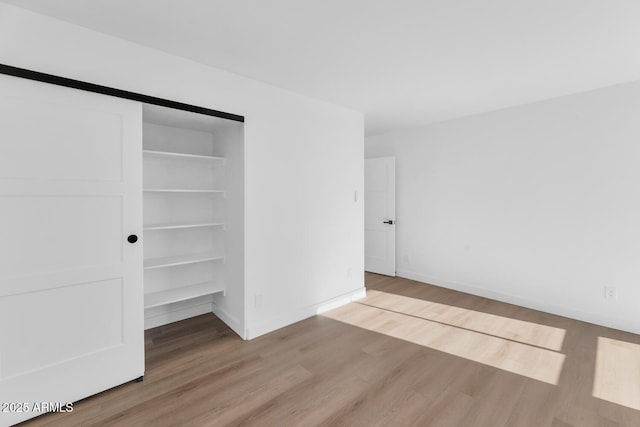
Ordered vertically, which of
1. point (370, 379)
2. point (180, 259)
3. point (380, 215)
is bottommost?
point (370, 379)

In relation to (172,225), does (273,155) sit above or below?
above

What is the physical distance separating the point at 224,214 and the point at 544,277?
385cm

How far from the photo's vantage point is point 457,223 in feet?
13.8

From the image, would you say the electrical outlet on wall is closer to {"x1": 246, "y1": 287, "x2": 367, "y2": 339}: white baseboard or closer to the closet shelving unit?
{"x1": 246, "y1": 287, "x2": 367, "y2": 339}: white baseboard

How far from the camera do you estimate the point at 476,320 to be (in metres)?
3.12

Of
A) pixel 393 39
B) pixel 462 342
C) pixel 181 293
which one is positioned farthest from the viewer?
pixel 181 293

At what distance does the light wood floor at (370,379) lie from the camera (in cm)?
175

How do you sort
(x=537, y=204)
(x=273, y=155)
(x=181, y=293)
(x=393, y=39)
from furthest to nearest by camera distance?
1. (x=537, y=204)
2. (x=273, y=155)
3. (x=181, y=293)
4. (x=393, y=39)

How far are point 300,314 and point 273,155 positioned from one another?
5.81ft

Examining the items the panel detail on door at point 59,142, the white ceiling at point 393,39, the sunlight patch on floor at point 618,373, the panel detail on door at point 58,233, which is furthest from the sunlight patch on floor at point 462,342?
the panel detail on door at point 59,142

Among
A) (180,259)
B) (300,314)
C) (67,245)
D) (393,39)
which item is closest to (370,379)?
(300,314)

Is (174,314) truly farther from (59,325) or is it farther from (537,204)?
(537,204)

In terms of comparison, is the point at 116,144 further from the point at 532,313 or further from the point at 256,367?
the point at 532,313

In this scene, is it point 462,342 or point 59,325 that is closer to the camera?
point 59,325
